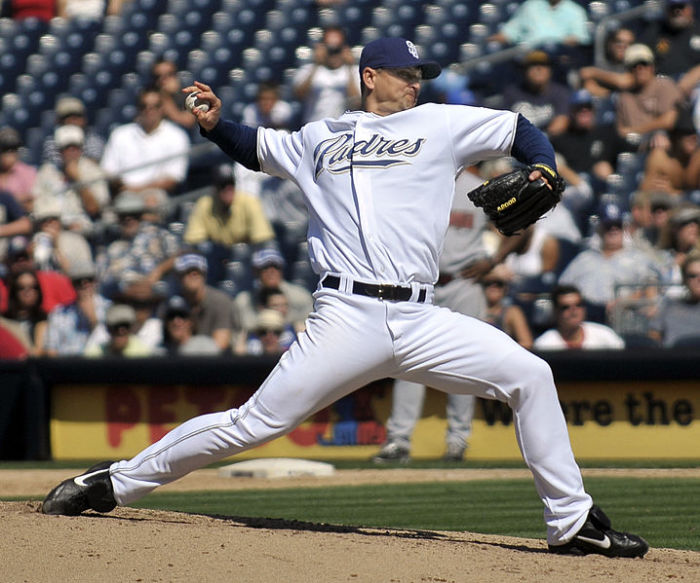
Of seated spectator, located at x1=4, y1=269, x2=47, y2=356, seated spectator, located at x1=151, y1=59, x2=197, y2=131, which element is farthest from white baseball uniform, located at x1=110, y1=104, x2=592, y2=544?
seated spectator, located at x1=151, y1=59, x2=197, y2=131

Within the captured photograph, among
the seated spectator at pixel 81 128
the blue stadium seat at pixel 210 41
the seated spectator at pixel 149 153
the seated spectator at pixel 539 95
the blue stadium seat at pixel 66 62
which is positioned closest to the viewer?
the seated spectator at pixel 539 95

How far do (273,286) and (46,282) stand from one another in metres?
2.01

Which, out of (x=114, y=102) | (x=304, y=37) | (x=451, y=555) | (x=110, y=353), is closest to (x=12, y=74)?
(x=114, y=102)

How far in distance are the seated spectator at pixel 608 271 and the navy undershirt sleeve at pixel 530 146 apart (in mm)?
5358

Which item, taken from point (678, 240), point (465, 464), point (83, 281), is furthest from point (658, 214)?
point (83, 281)

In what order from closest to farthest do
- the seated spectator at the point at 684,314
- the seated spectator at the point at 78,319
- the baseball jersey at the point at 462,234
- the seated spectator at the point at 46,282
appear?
the baseball jersey at the point at 462,234 < the seated spectator at the point at 684,314 < the seated spectator at the point at 78,319 < the seated spectator at the point at 46,282

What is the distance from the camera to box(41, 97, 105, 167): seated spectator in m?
13.5

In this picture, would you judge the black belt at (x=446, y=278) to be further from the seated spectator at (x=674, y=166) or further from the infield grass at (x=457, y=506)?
the seated spectator at (x=674, y=166)

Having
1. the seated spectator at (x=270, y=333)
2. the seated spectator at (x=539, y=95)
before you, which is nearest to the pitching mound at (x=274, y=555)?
the seated spectator at (x=270, y=333)

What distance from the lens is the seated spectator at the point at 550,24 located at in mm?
12633

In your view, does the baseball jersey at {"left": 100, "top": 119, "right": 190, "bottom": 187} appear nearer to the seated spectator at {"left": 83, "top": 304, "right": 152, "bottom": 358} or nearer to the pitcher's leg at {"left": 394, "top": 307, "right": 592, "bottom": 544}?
the seated spectator at {"left": 83, "top": 304, "right": 152, "bottom": 358}

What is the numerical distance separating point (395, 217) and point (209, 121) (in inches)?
31.5

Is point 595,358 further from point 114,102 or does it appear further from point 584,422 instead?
point 114,102

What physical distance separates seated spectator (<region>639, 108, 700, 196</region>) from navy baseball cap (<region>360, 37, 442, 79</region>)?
21.5ft
